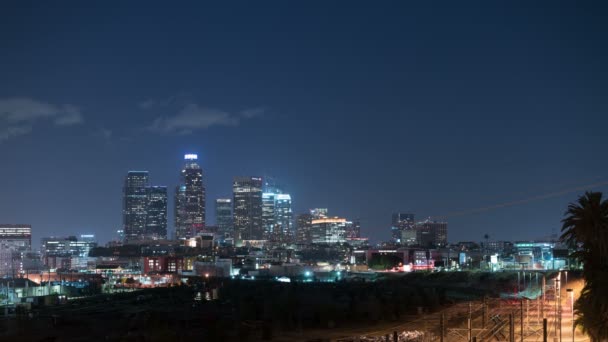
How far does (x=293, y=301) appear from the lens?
2726 inches

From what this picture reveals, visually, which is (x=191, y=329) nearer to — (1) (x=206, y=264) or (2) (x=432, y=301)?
(2) (x=432, y=301)

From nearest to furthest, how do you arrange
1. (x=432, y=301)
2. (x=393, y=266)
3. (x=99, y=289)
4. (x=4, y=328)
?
(x=4, y=328)
(x=432, y=301)
(x=99, y=289)
(x=393, y=266)

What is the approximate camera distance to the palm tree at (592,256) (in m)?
33.7

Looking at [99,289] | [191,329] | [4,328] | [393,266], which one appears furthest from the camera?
[393,266]

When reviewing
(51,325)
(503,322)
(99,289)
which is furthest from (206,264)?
(503,322)

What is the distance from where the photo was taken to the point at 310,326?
186ft

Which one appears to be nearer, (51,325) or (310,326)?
(310,326)

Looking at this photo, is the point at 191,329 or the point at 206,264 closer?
the point at 191,329

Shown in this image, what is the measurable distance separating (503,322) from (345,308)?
95.5 ft

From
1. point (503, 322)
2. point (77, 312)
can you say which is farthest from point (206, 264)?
point (503, 322)

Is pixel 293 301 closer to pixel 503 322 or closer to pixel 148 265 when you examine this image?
pixel 503 322

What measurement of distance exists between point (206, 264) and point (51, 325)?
343 ft

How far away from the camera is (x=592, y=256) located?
37.7m

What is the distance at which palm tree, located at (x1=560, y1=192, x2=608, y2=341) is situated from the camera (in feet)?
110
